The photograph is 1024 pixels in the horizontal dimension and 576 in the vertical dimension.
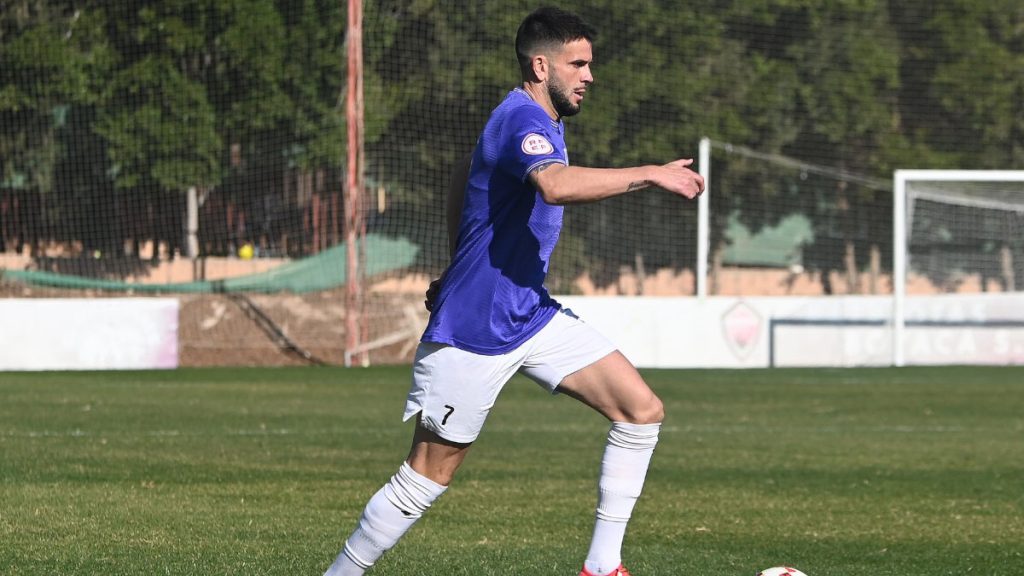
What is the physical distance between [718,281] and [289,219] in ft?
57.0

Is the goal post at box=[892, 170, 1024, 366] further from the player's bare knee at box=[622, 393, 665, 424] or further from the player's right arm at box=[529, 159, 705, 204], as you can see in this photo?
the player's right arm at box=[529, 159, 705, 204]

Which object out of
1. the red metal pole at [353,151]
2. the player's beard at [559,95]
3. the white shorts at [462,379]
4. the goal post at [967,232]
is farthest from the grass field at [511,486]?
the goal post at [967,232]

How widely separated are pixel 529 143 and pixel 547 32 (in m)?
0.57

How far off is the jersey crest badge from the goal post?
26.8 metres

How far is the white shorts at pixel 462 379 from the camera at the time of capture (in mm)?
5668

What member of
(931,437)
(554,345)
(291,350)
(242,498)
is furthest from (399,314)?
(554,345)

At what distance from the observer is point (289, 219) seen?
37781 mm

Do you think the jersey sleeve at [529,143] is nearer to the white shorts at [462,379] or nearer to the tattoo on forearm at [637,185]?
the tattoo on forearm at [637,185]

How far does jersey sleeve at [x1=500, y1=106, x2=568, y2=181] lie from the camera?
5.43 m

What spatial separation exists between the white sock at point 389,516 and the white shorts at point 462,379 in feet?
0.64

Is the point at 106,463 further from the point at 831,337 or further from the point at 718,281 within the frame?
the point at 718,281

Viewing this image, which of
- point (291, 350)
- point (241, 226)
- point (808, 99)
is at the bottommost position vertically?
point (291, 350)

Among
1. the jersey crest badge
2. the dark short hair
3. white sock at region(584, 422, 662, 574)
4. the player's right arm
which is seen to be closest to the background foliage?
the dark short hair

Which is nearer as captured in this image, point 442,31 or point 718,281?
point 442,31
